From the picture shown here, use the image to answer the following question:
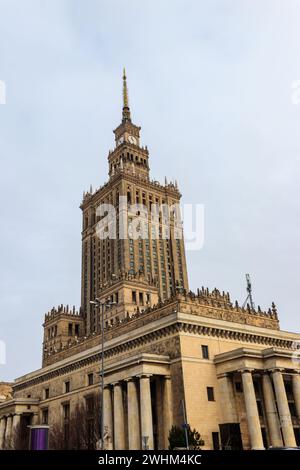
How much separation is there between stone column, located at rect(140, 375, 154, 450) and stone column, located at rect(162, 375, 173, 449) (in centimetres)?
283

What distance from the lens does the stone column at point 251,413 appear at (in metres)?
42.2

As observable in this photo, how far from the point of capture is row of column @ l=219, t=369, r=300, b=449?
42781mm

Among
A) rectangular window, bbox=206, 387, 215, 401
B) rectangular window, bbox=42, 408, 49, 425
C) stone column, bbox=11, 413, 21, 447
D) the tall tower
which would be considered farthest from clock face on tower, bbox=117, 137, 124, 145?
rectangular window, bbox=206, 387, 215, 401

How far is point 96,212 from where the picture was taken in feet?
403

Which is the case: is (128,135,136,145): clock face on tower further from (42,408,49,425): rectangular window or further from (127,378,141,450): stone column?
(127,378,141,450): stone column

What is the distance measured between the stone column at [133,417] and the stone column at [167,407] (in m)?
2.94

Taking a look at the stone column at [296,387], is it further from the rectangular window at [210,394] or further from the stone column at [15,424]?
the stone column at [15,424]

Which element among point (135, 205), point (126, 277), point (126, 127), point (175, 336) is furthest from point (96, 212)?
point (175, 336)

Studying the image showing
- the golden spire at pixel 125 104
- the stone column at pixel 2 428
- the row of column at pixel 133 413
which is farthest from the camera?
the golden spire at pixel 125 104

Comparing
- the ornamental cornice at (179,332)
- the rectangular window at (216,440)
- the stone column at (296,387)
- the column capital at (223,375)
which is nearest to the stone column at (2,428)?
the ornamental cornice at (179,332)

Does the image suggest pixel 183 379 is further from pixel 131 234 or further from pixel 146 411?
pixel 131 234
